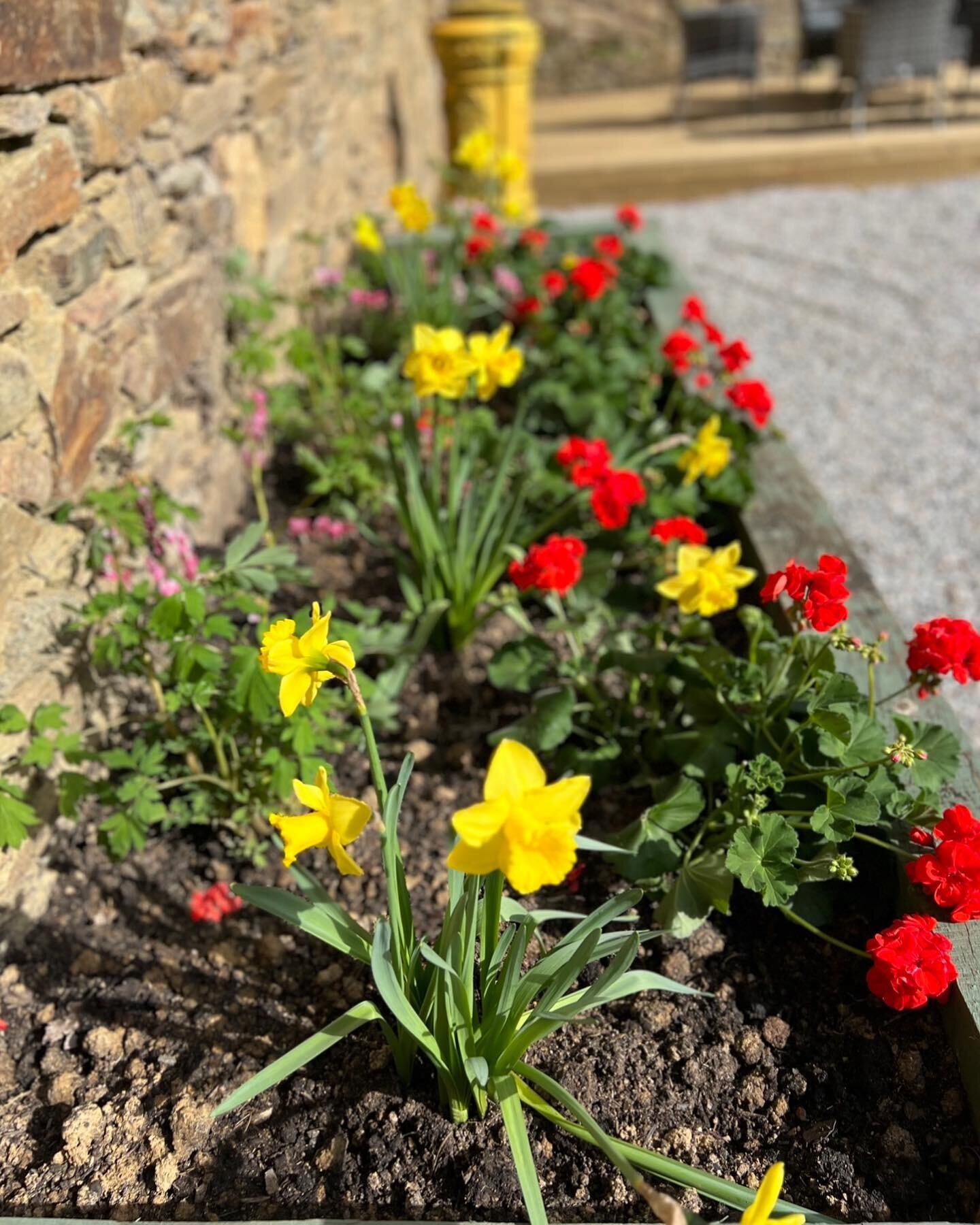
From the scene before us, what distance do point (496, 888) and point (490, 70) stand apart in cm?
533

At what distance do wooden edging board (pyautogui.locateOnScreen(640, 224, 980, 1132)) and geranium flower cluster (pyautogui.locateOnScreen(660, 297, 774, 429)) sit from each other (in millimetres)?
167

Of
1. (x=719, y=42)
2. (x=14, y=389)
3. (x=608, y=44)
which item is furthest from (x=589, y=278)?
(x=608, y=44)

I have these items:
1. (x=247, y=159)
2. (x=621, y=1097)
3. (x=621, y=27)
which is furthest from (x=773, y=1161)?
(x=621, y=27)

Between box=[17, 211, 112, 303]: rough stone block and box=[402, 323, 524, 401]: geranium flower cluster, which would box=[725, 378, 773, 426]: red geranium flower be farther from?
box=[17, 211, 112, 303]: rough stone block

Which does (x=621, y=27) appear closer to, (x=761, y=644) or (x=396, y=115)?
(x=396, y=115)

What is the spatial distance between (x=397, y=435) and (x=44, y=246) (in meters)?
1.05

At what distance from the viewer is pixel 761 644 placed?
1.87m

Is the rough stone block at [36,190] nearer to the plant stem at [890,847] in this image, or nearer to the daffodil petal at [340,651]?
the daffodil petal at [340,651]

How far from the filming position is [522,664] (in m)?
1.97

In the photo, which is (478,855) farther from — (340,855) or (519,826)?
(340,855)

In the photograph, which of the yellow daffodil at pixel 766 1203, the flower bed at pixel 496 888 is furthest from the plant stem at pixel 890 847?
the yellow daffodil at pixel 766 1203

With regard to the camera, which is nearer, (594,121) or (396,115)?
(396,115)

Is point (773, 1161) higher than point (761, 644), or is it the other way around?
point (761, 644)

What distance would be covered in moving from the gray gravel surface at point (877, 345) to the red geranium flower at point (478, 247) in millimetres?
1187
